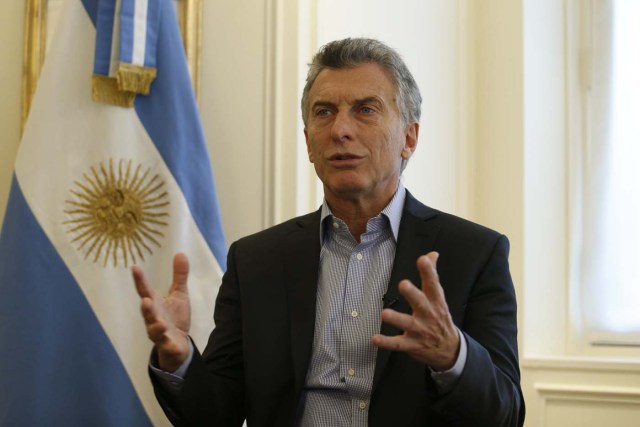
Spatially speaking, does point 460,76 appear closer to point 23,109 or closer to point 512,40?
point 512,40

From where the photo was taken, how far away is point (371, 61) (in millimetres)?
2350

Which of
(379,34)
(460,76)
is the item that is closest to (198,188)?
(379,34)

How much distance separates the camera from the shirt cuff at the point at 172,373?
1978 millimetres

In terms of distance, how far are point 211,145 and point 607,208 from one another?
1.77 metres

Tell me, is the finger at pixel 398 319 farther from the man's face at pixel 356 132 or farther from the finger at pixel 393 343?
the man's face at pixel 356 132

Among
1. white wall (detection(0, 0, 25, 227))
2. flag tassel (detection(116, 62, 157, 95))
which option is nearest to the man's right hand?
flag tassel (detection(116, 62, 157, 95))

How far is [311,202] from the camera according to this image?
3.49 metres

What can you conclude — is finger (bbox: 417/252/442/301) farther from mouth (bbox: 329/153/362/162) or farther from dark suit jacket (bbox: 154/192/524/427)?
mouth (bbox: 329/153/362/162)

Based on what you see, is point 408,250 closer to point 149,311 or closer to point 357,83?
point 357,83

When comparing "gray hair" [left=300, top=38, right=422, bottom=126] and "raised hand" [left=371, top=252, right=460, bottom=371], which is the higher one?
"gray hair" [left=300, top=38, right=422, bottom=126]

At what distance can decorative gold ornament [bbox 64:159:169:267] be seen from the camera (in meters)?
2.98

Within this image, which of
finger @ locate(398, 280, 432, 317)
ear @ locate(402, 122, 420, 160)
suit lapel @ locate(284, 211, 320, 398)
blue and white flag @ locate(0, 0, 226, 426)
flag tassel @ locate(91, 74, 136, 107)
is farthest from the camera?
flag tassel @ locate(91, 74, 136, 107)

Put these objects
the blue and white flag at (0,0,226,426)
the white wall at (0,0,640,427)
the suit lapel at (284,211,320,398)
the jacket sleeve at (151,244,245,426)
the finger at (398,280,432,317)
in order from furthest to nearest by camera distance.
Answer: the white wall at (0,0,640,427)
the blue and white flag at (0,0,226,426)
the suit lapel at (284,211,320,398)
the jacket sleeve at (151,244,245,426)
the finger at (398,280,432,317)

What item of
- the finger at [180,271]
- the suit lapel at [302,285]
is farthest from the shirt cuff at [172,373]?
the suit lapel at [302,285]
